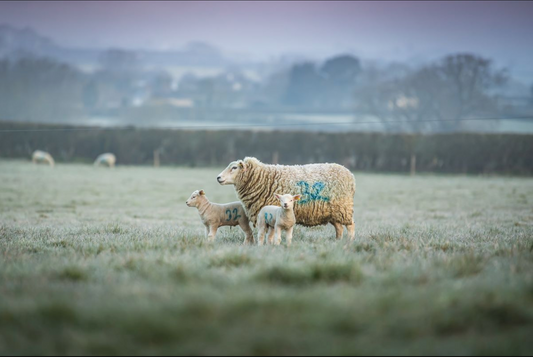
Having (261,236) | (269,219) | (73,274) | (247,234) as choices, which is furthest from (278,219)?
(73,274)

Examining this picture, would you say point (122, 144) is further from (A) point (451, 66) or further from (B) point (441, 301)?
(A) point (451, 66)

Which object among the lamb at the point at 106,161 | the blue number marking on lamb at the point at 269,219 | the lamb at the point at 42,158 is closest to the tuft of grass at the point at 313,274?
the blue number marking on lamb at the point at 269,219

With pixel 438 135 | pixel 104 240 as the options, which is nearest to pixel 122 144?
pixel 438 135

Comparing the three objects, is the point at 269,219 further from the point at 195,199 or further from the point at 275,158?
the point at 275,158

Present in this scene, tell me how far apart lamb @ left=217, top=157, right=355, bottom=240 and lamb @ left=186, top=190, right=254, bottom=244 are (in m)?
0.15

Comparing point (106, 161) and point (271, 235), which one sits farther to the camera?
point (106, 161)

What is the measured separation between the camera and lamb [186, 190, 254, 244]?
9172 mm

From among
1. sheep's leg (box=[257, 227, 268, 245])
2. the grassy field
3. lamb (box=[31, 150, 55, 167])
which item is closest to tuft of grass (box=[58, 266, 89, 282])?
the grassy field

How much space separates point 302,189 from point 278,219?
1196 millimetres

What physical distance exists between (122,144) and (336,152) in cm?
1416

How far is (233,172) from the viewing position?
30.8ft

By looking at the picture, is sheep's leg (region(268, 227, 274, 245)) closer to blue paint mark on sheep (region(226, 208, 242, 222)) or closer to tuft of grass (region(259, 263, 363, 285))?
blue paint mark on sheep (region(226, 208, 242, 222))

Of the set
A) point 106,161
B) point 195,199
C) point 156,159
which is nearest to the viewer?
point 195,199

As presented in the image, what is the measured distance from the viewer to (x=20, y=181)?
81.8 ft
